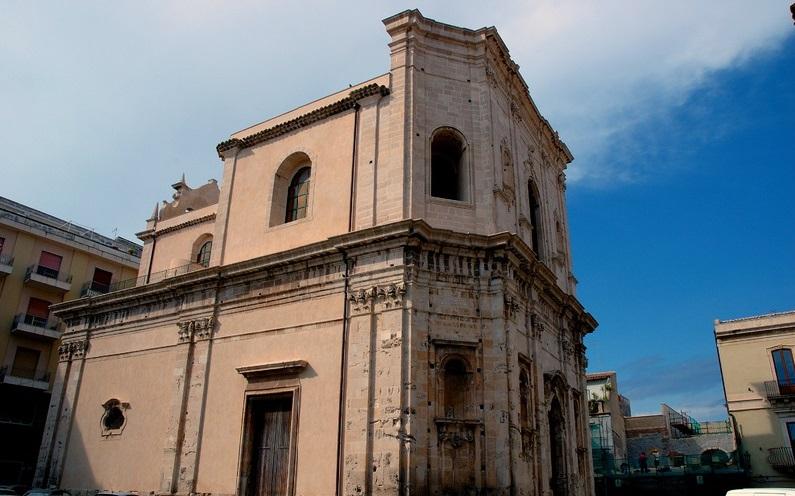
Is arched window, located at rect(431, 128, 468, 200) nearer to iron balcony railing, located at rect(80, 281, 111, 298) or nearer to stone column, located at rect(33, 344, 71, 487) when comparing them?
stone column, located at rect(33, 344, 71, 487)

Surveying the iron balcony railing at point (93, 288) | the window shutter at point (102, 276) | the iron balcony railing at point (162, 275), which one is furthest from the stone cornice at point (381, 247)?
the window shutter at point (102, 276)

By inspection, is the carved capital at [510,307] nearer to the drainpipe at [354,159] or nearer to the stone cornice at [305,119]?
the drainpipe at [354,159]

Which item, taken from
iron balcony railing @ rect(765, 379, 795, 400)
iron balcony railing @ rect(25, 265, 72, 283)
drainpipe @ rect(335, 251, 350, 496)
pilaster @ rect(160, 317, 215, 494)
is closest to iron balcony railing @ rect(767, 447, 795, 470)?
iron balcony railing @ rect(765, 379, 795, 400)

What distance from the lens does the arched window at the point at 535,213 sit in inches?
776

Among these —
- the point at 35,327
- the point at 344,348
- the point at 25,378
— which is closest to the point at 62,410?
the point at 25,378

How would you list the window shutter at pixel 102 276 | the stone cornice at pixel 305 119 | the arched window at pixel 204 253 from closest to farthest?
the stone cornice at pixel 305 119 → the arched window at pixel 204 253 → the window shutter at pixel 102 276

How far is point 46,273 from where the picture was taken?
27.7 m

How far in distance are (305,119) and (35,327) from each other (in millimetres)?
15981

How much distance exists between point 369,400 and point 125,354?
377 inches

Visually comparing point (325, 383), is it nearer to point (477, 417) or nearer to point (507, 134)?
point (477, 417)

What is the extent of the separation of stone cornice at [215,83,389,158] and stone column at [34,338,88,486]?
796 cm

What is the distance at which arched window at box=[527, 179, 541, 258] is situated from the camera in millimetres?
19703

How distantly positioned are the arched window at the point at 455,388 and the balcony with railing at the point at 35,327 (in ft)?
64.6

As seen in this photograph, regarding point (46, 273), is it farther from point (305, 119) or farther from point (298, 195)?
point (305, 119)
